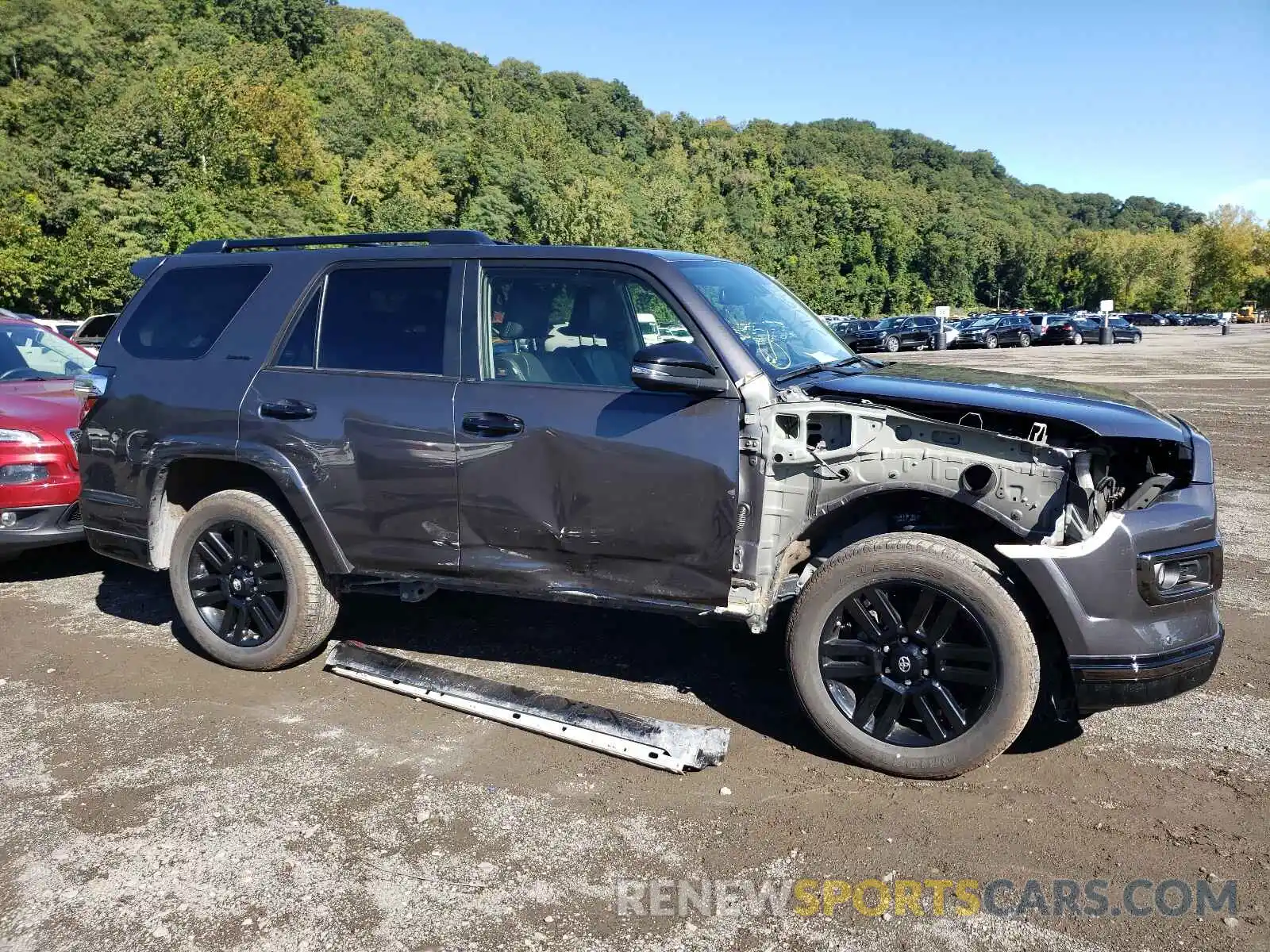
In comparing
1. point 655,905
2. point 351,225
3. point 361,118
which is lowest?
point 655,905

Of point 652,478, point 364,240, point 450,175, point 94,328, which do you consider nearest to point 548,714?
point 652,478

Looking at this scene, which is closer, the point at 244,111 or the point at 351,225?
the point at 244,111

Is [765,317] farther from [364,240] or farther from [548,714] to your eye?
[364,240]

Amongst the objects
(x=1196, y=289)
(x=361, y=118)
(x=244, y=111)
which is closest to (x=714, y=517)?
(x=244, y=111)

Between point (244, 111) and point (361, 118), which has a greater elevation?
point (361, 118)

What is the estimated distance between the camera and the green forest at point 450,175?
5047cm

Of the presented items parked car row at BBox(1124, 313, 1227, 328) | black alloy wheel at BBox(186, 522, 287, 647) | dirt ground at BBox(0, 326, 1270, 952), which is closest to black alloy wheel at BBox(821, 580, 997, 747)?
dirt ground at BBox(0, 326, 1270, 952)

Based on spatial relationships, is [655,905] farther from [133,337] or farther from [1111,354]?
[1111,354]

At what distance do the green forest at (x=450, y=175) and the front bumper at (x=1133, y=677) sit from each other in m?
48.3

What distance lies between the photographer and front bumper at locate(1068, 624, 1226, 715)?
3.25 metres

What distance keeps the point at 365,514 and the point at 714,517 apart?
1.63 meters

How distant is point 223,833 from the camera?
10.6ft

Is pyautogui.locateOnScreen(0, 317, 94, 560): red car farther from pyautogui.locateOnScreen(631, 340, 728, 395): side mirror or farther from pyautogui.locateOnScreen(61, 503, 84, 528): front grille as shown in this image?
pyautogui.locateOnScreen(631, 340, 728, 395): side mirror

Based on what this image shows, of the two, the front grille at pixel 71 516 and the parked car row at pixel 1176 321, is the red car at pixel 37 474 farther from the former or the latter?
the parked car row at pixel 1176 321
